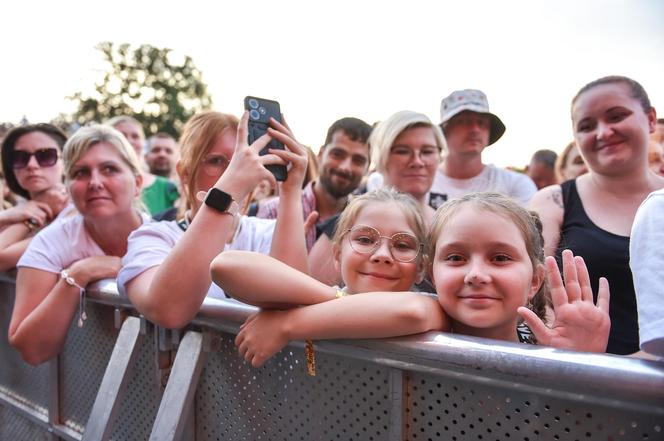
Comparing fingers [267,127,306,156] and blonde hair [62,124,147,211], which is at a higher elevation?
blonde hair [62,124,147,211]

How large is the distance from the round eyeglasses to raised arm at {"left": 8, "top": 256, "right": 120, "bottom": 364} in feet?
3.80

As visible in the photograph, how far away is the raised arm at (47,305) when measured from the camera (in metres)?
2.22

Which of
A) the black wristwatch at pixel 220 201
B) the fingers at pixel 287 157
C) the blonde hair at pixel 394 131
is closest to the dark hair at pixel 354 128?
the blonde hair at pixel 394 131

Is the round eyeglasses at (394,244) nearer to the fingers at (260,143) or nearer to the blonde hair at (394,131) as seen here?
the fingers at (260,143)

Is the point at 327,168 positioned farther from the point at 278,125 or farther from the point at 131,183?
the point at 278,125

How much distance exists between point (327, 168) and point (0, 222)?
6.72ft

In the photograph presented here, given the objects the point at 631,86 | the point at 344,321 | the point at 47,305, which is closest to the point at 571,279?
the point at 344,321

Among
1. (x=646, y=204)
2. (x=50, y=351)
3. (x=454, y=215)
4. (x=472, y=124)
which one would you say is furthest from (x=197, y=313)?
(x=472, y=124)

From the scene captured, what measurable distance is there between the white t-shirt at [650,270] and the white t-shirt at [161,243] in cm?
140

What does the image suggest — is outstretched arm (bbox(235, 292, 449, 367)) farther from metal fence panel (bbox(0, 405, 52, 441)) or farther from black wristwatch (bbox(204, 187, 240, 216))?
metal fence panel (bbox(0, 405, 52, 441))

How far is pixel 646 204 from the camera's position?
1.30 meters

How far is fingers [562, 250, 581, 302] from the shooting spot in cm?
126

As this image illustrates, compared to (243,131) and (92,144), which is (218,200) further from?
(92,144)

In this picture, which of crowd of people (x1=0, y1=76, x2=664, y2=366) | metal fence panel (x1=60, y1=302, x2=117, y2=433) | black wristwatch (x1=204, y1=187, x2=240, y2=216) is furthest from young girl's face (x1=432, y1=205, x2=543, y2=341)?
metal fence panel (x1=60, y1=302, x2=117, y2=433)
